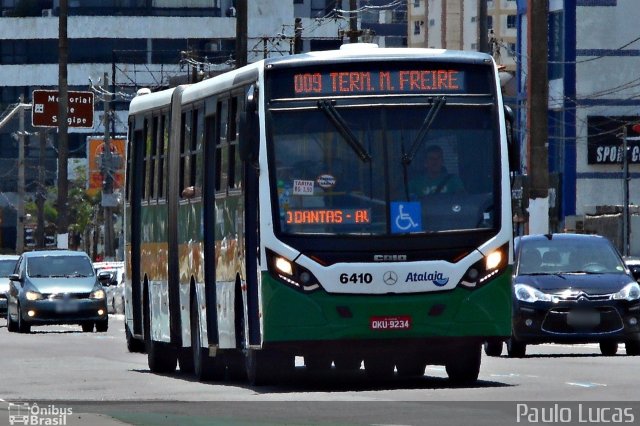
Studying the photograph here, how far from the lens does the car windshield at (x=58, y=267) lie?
41281 mm

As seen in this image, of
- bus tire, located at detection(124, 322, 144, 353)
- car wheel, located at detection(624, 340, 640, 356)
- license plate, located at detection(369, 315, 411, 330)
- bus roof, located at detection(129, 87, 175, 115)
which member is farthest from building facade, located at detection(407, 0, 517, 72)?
license plate, located at detection(369, 315, 411, 330)

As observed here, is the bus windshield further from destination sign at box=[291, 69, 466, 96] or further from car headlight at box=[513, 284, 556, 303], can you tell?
car headlight at box=[513, 284, 556, 303]

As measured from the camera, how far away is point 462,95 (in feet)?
61.1

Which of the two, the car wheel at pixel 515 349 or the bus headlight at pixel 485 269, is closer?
the bus headlight at pixel 485 269

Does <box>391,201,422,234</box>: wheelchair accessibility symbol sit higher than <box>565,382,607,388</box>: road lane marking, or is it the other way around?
<box>391,201,422,234</box>: wheelchair accessibility symbol

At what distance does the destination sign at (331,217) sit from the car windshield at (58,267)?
77.6ft

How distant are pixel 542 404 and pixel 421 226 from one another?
2928 mm

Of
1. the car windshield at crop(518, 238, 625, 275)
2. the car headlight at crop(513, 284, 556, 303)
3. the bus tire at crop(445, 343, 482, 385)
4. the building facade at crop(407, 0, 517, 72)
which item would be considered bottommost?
the bus tire at crop(445, 343, 482, 385)

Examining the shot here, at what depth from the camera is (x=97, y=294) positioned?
40531mm

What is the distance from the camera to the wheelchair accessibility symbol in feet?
59.4

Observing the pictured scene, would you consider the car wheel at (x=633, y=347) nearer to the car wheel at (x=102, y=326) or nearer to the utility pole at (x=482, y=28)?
the utility pole at (x=482, y=28)

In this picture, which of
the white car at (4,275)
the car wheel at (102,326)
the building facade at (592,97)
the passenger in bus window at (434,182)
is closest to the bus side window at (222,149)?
the passenger in bus window at (434,182)

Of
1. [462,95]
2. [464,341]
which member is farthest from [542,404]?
[462,95]

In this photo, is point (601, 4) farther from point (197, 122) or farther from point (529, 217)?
point (197, 122)
